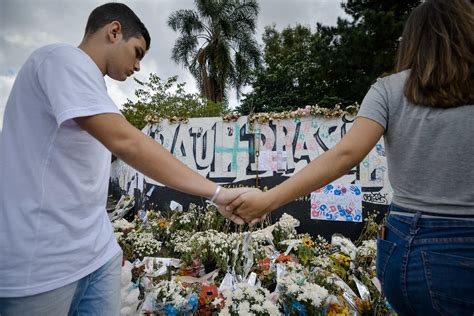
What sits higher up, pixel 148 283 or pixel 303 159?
pixel 303 159

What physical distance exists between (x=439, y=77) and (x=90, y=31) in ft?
4.54

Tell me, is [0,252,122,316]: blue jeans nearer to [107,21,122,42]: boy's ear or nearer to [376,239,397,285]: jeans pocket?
[107,21,122,42]: boy's ear

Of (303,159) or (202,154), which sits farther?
(202,154)

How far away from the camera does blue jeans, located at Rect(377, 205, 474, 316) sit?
1059 mm

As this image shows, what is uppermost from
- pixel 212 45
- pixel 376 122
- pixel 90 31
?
pixel 212 45

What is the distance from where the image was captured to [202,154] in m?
6.98

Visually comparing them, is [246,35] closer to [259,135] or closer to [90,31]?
[259,135]

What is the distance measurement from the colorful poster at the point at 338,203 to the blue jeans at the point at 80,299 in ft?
15.7

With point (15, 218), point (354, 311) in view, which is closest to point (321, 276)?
point (354, 311)

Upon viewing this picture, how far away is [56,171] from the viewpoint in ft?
3.83

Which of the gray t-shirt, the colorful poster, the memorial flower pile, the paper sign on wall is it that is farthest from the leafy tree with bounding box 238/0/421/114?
the gray t-shirt

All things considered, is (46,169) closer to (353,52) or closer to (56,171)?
(56,171)

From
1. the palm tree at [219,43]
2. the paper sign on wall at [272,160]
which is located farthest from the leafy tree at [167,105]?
the paper sign on wall at [272,160]

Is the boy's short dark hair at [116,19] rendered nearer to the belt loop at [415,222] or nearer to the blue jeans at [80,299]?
the blue jeans at [80,299]
